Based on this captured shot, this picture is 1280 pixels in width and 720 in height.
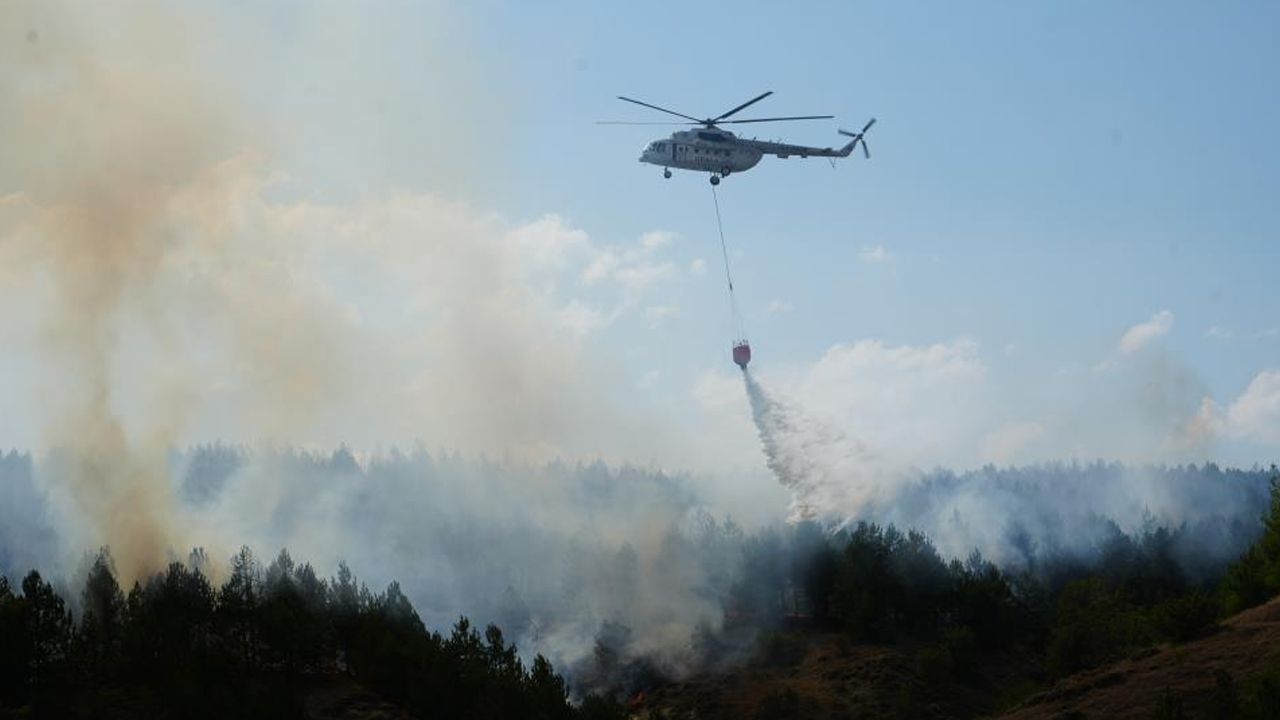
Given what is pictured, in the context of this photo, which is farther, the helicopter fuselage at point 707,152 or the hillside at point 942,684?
the helicopter fuselage at point 707,152

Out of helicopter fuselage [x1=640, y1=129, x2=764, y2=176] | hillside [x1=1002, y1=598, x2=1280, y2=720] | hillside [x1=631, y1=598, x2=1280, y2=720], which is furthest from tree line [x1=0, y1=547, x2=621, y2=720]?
helicopter fuselage [x1=640, y1=129, x2=764, y2=176]

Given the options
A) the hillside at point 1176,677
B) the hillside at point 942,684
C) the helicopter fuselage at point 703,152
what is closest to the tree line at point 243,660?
the hillside at point 942,684

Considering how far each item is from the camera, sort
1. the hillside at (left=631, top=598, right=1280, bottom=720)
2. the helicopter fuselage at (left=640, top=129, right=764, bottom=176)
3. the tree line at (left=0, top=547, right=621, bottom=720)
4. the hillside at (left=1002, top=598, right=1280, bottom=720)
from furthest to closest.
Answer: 1. the helicopter fuselage at (left=640, top=129, right=764, bottom=176)
2. the tree line at (left=0, top=547, right=621, bottom=720)
3. the hillside at (left=631, top=598, right=1280, bottom=720)
4. the hillside at (left=1002, top=598, right=1280, bottom=720)

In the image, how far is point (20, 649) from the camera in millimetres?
96938

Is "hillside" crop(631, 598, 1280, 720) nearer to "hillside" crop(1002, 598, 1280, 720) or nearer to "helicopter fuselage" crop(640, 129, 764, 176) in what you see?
"hillside" crop(1002, 598, 1280, 720)

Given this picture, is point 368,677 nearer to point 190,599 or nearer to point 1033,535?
point 190,599

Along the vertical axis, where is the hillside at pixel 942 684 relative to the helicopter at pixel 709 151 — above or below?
below

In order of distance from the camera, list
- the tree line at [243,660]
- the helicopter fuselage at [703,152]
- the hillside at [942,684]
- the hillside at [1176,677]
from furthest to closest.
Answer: the helicopter fuselage at [703,152]
the tree line at [243,660]
the hillside at [942,684]
the hillside at [1176,677]

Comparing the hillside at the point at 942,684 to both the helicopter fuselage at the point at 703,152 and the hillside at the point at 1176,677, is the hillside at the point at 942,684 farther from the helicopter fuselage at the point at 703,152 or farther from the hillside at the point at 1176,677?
the helicopter fuselage at the point at 703,152

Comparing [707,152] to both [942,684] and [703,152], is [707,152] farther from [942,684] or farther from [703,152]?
[942,684]

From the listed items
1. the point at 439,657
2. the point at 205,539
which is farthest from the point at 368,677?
the point at 205,539

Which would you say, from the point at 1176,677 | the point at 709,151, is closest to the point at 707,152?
the point at 709,151

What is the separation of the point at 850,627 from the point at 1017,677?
690 inches

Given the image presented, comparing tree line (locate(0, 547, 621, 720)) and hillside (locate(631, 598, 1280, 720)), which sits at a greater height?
tree line (locate(0, 547, 621, 720))
